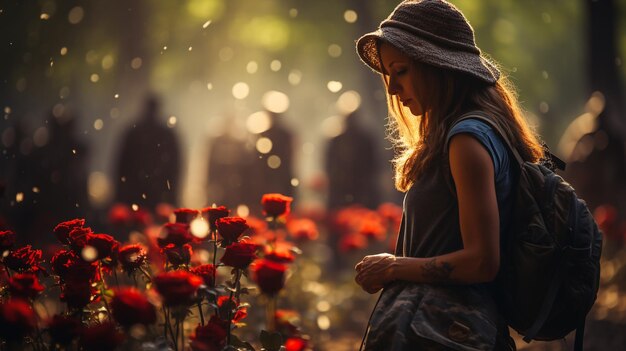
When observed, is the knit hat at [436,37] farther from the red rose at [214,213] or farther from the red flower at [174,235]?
the red flower at [174,235]

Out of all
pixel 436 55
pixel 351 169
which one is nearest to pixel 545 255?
pixel 436 55

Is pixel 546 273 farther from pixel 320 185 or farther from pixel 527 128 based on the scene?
pixel 320 185

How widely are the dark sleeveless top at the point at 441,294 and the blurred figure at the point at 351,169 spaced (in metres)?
9.33

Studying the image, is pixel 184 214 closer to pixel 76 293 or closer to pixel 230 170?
pixel 76 293

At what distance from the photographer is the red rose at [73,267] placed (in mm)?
2361

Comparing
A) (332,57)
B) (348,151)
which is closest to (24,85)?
(348,151)

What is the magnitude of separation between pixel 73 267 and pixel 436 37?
1.36m

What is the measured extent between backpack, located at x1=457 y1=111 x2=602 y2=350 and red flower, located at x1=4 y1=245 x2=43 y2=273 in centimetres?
152

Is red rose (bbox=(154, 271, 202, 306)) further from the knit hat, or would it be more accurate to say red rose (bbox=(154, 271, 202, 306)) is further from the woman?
the knit hat

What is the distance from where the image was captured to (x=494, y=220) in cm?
198

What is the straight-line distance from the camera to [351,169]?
38.4ft

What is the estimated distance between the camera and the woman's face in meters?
2.26

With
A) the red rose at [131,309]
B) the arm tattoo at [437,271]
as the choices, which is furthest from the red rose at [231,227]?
the arm tattoo at [437,271]

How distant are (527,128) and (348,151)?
31.0ft
